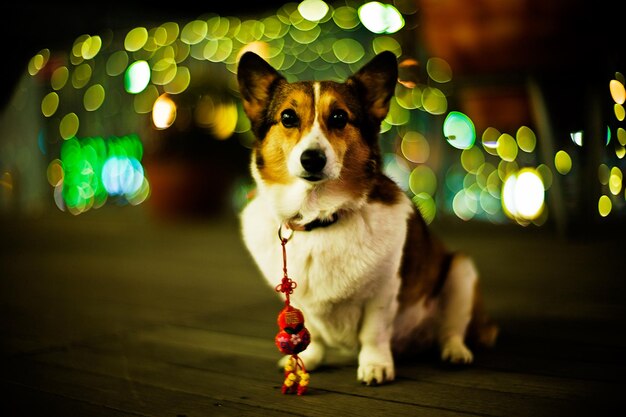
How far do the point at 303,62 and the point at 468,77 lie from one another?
311 centimetres

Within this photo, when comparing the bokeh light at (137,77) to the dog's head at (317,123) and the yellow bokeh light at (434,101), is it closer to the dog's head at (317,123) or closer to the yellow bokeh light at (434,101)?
the yellow bokeh light at (434,101)

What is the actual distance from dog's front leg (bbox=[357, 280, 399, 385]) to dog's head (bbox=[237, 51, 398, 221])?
11.9 inches

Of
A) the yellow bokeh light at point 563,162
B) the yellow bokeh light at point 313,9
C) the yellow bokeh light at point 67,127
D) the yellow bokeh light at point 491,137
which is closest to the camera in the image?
the yellow bokeh light at point 563,162

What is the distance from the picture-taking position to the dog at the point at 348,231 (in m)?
1.56

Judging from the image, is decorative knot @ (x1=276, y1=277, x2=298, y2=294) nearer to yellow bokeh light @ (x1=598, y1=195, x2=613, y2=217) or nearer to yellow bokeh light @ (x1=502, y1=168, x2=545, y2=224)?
yellow bokeh light @ (x1=598, y1=195, x2=613, y2=217)

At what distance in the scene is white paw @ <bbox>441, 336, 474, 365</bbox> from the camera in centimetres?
170

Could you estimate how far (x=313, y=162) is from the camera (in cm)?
151

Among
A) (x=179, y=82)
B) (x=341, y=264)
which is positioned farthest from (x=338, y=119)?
(x=179, y=82)

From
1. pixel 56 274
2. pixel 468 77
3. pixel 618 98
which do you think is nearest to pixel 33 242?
→ pixel 56 274

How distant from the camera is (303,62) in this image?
6.54m

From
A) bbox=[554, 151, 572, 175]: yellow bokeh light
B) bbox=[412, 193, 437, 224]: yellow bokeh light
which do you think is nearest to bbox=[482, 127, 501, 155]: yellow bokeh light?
bbox=[554, 151, 572, 175]: yellow bokeh light

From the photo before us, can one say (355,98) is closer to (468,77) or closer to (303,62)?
(468,77)

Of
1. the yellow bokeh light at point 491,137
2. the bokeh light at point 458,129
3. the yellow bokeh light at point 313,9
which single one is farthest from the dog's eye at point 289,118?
the yellow bokeh light at point 313,9

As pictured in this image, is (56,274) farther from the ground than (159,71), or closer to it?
closer to it
